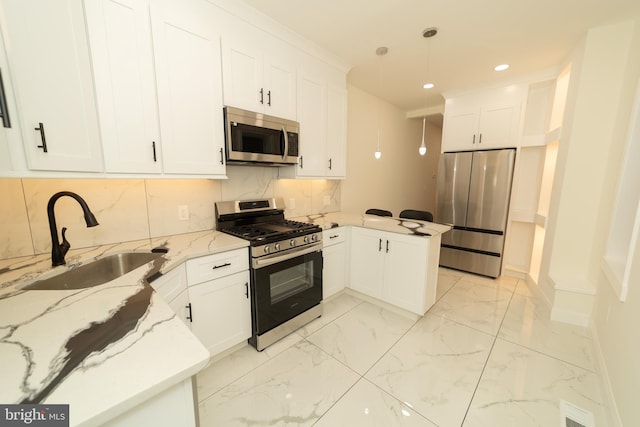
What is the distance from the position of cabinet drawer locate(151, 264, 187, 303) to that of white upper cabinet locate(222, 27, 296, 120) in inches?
52.5

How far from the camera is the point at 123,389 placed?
55 cm

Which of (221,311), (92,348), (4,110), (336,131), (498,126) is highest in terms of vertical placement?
(498,126)

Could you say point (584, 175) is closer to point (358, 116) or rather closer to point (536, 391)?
point (536, 391)

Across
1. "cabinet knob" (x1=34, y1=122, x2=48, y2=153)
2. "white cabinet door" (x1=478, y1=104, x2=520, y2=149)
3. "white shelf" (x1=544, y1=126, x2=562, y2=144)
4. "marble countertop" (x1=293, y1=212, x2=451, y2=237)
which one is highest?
"white cabinet door" (x1=478, y1=104, x2=520, y2=149)

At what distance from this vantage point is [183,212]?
6.75ft

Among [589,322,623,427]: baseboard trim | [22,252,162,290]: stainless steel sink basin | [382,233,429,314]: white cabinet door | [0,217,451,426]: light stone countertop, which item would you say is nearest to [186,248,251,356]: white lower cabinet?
[22,252,162,290]: stainless steel sink basin

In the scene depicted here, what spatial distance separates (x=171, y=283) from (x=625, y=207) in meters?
3.38

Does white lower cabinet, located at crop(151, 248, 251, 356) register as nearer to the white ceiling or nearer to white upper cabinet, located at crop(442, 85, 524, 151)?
the white ceiling

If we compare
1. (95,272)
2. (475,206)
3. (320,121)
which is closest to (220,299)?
(95,272)

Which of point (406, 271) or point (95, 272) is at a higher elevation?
→ point (95, 272)

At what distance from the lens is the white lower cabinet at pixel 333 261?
2.57 metres

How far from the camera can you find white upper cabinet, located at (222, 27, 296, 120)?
1927 mm

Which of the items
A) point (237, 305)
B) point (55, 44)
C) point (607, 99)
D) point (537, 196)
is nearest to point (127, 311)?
point (237, 305)

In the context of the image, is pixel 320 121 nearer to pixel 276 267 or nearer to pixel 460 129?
pixel 276 267
